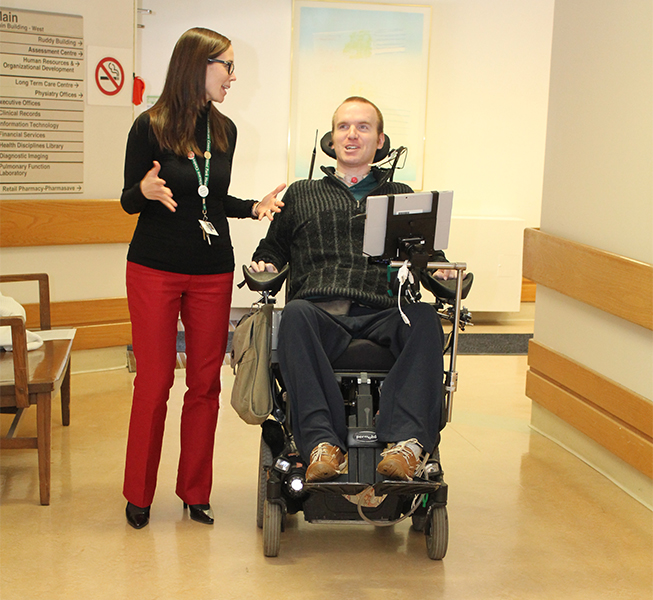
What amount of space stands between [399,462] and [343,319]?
1.82ft

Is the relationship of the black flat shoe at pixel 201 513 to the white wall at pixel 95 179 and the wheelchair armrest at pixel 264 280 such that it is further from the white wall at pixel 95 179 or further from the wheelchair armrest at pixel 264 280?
the white wall at pixel 95 179

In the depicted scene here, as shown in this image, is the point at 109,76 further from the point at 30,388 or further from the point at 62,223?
the point at 30,388

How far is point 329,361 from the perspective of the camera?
2.45 m

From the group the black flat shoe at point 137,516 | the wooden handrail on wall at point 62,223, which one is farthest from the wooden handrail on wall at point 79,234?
the black flat shoe at point 137,516

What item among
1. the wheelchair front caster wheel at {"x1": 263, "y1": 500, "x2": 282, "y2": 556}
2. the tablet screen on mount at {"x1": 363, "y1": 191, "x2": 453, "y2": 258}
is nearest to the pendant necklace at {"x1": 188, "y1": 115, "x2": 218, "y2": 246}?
the tablet screen on mount at {"x1": 363, "y1": 191, "x2": 453, "y2": 258}

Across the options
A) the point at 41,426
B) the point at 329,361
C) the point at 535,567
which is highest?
the point at 329,361

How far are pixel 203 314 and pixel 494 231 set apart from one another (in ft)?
12.6

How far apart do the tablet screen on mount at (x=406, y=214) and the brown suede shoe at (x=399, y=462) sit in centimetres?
63

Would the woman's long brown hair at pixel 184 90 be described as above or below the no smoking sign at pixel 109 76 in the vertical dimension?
below

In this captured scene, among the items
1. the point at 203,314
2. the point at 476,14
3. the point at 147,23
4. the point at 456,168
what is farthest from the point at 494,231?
the point at 203,314

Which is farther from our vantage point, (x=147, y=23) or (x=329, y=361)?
(x=147, y=23)

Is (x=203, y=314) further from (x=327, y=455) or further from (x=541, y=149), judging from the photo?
(x=541, y=149)

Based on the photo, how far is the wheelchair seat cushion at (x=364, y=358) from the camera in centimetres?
250

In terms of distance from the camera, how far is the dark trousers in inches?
91.7
